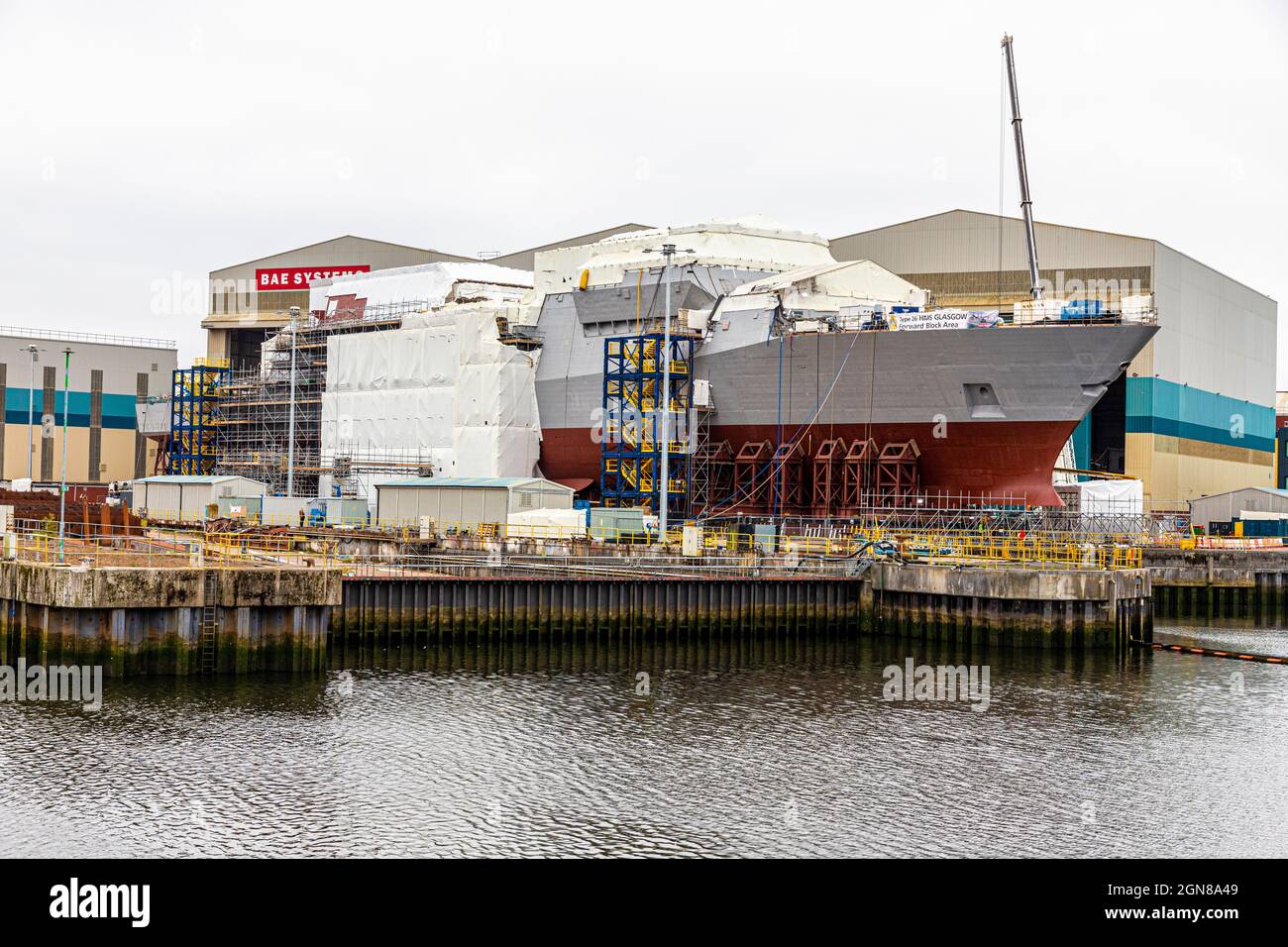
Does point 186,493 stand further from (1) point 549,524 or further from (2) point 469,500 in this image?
(1) point 549,524

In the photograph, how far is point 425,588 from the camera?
37875mm

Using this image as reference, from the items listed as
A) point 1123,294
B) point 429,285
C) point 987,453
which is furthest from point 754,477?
point 1123,294

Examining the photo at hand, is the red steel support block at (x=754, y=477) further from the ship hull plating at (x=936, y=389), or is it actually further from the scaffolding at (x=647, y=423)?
the scaffolding at (x=647, y=423)

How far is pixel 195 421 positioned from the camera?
84875mm

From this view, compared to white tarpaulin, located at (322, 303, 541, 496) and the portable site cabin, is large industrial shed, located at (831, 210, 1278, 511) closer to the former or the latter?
white tarpaulin, located at (322, 303, 541, 496)

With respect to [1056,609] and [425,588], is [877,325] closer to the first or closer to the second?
[1056,609]

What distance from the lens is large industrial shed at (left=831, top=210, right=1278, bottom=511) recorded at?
246 ft

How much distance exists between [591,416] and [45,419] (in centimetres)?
3952

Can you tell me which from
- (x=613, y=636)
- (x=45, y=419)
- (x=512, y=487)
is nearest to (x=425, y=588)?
(x=613, y=636)

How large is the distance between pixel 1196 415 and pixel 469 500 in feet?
156

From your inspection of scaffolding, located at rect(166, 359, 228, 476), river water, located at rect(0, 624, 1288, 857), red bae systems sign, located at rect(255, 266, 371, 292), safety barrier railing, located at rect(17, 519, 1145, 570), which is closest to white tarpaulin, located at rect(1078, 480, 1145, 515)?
safety barrier railing, located at rect(17, 519, 1145, 570)

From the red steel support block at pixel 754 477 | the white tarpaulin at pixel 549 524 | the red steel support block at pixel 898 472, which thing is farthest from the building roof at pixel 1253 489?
the white tarpaulin at pixel 549 524

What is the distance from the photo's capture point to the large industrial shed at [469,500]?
5391 centimetres

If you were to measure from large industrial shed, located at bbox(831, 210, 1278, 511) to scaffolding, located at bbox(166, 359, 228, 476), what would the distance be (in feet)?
126
